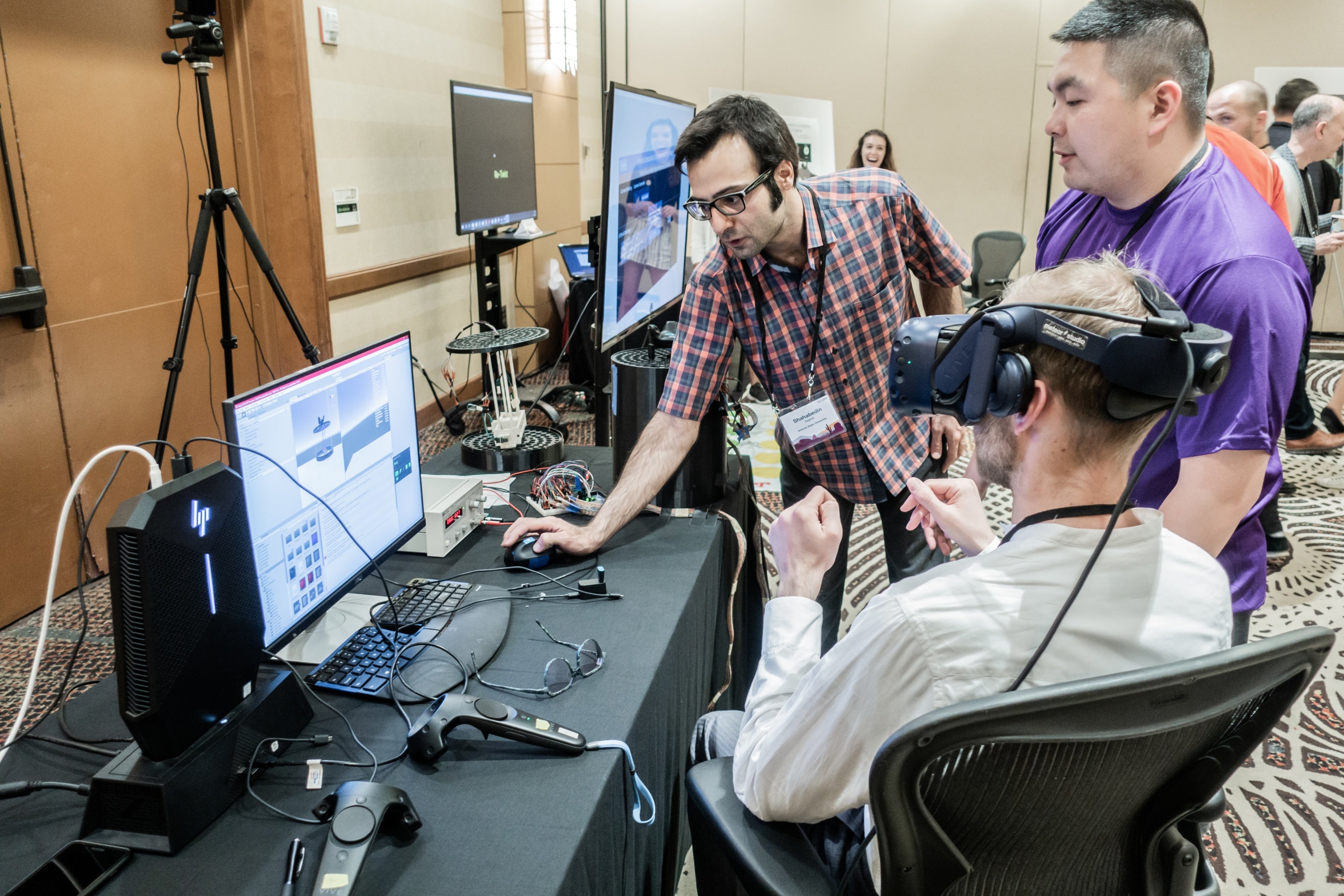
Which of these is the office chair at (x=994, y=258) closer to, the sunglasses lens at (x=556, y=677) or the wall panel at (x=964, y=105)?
the wall panel at (x=964, y=105)

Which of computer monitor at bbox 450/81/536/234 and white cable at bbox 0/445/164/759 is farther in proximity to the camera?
computer monitor at bbox 450/81/536/234

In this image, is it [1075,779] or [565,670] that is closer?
[1075,779]

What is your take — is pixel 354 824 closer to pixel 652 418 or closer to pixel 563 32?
pixel 652 418

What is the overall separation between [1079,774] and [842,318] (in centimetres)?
124

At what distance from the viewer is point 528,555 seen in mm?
1552

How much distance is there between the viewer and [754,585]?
2.12 meters

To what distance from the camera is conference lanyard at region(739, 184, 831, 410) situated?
1.86 m

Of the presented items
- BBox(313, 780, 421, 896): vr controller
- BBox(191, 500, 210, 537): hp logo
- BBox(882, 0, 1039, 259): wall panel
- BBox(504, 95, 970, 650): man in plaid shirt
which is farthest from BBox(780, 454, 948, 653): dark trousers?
BBox(882, 0, 1039, 259): wall panel

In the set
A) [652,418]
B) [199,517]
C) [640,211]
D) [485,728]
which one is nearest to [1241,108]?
[640,211]

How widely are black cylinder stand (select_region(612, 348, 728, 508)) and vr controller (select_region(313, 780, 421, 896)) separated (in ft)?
3.03

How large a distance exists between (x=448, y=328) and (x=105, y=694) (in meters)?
3.97

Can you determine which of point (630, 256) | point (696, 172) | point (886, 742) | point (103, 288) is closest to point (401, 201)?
point (103, 288)

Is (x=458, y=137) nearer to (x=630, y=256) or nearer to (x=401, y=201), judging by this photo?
(x=401, y=201)

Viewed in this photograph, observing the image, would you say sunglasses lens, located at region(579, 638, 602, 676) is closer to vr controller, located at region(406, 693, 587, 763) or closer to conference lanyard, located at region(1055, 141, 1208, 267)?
vr controller, located at region(406, 693, 587, 763)
